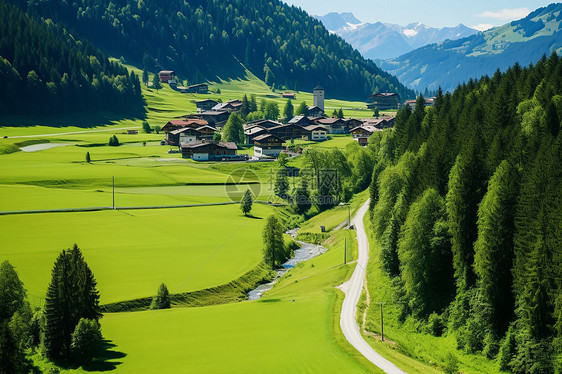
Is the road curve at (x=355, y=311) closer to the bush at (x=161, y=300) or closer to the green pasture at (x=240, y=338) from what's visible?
the green pasture at (x=240, y=338)

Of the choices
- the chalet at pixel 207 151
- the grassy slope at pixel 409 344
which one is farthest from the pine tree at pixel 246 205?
the chalet at pixel 207 151

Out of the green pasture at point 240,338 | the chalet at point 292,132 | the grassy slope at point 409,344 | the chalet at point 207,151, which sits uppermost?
the chalet at point 292,132

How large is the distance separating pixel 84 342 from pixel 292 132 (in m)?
142

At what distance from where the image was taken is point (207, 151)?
145m

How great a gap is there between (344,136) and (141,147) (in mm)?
69836

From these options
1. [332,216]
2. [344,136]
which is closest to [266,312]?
[332,216]

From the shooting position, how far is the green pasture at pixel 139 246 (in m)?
65.1

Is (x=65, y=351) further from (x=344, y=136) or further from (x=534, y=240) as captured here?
(x=344, y=136)

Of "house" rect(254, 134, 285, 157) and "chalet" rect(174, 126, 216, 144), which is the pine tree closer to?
"house" rect(254, 134, 285, 157)

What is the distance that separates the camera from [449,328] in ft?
175

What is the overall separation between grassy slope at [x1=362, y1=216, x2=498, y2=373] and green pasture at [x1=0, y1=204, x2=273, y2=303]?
20.0m

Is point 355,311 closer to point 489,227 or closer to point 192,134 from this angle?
point 489,227

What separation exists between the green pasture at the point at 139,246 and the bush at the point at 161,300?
7.66 feet

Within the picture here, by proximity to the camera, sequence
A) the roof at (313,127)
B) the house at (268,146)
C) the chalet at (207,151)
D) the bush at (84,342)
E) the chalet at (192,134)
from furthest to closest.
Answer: the roof at (313,127), the chalet at (192,134), the house at (268,146), the chalet at (207,151), the bush at (84,342)
